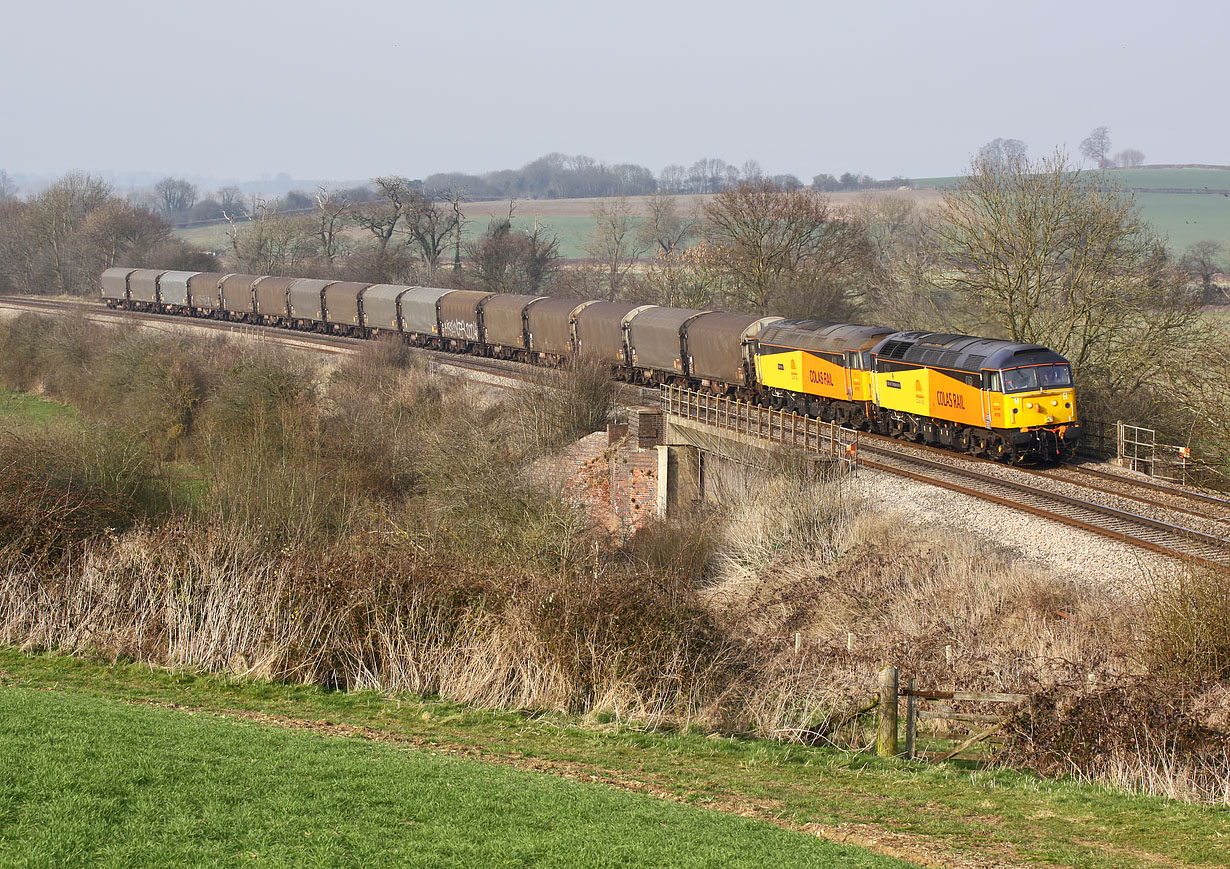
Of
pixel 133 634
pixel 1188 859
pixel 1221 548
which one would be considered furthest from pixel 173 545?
pixel 1221 548

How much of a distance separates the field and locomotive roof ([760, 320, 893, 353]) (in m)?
61.5

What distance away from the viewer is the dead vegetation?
1241 centimetres

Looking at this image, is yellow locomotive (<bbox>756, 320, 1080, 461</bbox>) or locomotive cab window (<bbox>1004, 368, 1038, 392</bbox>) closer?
locomotive cab window (<bbox>1004, 368, 1038, 392</bbox>)

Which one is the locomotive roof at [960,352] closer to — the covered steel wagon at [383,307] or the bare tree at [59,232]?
the covered steel wagon at [383,307]

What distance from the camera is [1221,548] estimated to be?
18.8 meters

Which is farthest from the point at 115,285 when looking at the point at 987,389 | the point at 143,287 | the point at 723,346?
→ the point at 987,389

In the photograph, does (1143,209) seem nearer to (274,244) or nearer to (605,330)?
(605,330)

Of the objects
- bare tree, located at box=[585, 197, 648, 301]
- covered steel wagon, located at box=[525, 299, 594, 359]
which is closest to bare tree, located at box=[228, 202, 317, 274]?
bare tree, located at box=[585, 197, 648, 301]

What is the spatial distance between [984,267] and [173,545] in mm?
28487

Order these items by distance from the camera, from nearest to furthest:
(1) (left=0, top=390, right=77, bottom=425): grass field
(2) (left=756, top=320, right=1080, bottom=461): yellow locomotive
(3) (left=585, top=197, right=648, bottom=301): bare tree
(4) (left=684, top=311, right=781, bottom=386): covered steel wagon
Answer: (2) (left=756, top=320, right=1080, bottom=461): yellow locomotive
(4) (left=684, top=311, right=781, bottom=386): covered steel wagon
(1) (left=0, top=390, right=77, bottom=425): grass field
(3) (left=585, top=197, right=648, bottom=301): bare tree

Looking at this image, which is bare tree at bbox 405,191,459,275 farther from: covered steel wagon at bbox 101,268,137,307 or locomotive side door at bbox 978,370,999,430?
locomotive side door at bbox 978,370,999,430

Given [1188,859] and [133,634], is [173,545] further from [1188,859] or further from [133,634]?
[1188,859]

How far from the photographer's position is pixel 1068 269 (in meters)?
35.8

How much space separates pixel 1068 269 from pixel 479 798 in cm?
3257
